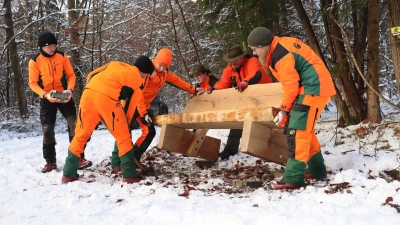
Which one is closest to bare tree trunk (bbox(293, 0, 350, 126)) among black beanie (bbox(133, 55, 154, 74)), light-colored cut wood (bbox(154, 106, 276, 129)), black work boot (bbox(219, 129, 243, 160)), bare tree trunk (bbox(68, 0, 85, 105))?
black work boot (bbox(219, 129, 243, 160))

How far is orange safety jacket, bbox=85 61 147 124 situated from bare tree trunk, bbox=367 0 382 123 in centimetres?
415

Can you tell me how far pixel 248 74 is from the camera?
5695 millimetres

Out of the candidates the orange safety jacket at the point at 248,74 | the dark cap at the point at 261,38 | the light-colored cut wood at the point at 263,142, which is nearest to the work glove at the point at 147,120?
the orange safety jacket at the point at 248,74

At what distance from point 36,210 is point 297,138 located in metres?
2.66

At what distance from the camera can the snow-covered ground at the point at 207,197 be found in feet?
9.37

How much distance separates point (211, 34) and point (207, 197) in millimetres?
5031

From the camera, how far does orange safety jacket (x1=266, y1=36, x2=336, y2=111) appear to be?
3.76 m

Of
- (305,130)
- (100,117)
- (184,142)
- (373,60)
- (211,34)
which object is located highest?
(211,34)

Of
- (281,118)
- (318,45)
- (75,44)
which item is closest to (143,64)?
(281,118)

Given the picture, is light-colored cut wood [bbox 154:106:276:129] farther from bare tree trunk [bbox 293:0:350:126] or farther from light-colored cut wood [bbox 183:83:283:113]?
bare tree trunk [bbox 293:0:350:126]

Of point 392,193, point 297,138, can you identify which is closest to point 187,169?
point 297,138

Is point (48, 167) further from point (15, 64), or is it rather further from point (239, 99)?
point (15, 64)

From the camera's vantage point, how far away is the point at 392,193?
3164mm

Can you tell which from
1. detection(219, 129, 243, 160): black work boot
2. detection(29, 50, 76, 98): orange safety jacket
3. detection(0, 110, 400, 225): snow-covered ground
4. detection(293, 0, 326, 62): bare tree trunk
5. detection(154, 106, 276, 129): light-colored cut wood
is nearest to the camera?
detection(0, 110, 400, 225): snow-covered ground
